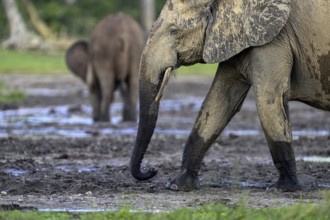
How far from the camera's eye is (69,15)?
51.1 m

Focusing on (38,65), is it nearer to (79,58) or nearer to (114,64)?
(79,58)

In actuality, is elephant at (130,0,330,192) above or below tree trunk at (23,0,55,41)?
above

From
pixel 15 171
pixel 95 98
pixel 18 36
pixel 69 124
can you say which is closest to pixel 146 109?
pixel 15 171

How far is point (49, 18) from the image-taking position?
166 feet

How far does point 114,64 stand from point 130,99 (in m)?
0.73

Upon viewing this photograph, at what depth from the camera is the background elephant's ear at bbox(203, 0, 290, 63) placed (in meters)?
10.5

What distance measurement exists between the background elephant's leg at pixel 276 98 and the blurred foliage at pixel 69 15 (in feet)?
125

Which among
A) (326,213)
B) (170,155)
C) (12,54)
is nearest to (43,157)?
(170,155)

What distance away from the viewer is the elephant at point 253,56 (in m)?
10.5

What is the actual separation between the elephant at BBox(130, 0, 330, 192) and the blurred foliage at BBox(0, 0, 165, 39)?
124 feet

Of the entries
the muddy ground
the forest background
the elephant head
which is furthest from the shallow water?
the forest background

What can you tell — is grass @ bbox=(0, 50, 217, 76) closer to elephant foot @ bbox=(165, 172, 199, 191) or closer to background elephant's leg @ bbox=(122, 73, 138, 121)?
background elephant's leg @ bbox=(122, 73, 138, 121)

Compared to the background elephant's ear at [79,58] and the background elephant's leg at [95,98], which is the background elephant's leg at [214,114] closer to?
the background elephant's leg at [95,98]

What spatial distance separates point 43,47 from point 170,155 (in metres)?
30.6
